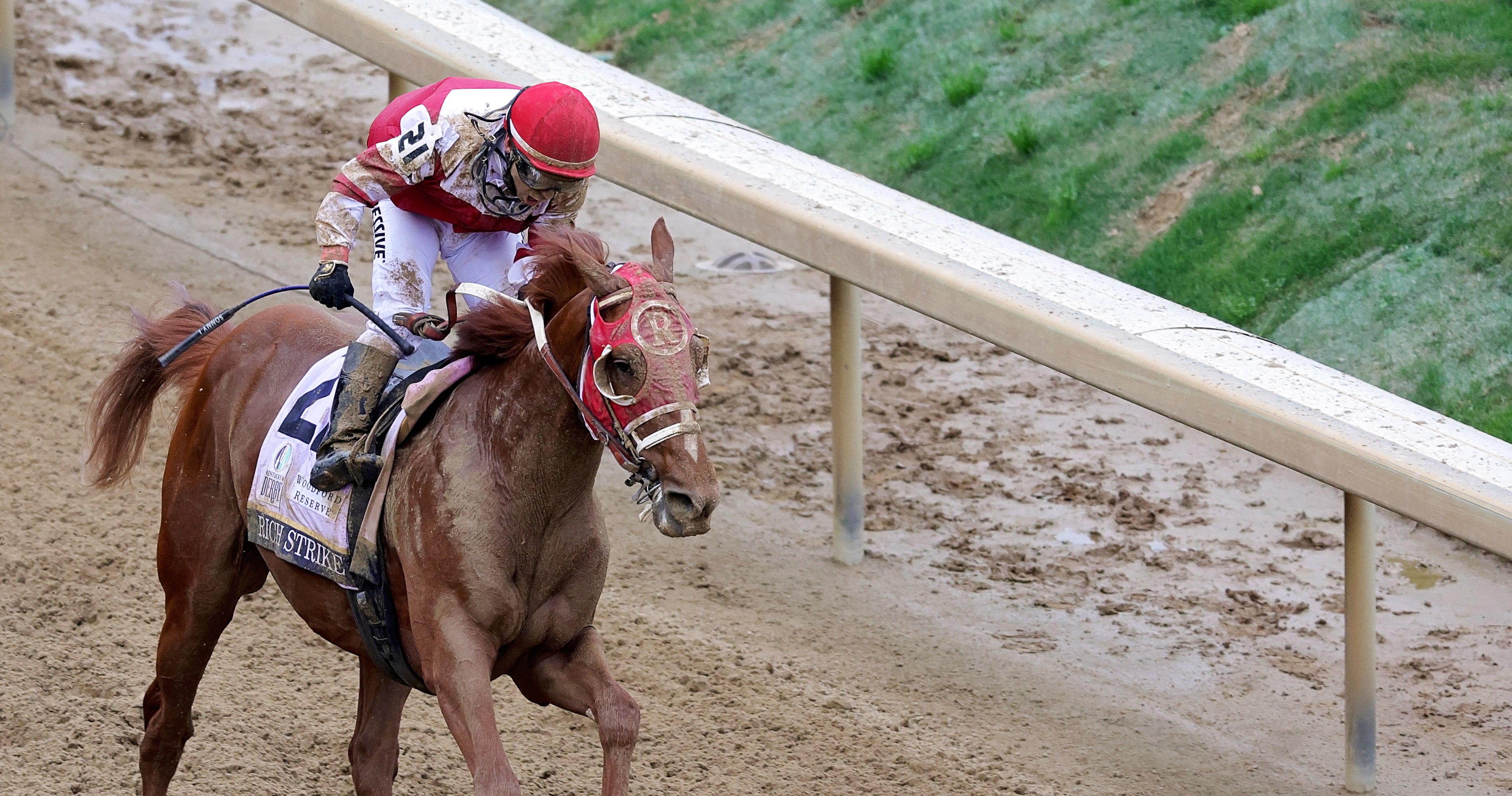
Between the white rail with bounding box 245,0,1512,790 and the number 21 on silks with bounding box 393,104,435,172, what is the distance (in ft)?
6.52

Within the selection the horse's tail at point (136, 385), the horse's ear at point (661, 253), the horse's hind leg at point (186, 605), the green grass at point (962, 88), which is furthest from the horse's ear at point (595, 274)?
the green grass at point (962, 88)

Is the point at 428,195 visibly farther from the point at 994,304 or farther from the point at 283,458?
the point at 994,304

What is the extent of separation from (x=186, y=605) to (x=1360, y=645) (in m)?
3.41

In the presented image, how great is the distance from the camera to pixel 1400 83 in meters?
8.02

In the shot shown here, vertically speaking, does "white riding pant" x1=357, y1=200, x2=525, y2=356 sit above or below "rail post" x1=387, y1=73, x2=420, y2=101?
above

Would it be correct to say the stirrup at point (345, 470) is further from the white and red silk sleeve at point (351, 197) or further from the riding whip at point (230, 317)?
the white and red silk sleeve at point (351, 197)

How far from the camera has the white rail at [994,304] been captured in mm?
4453

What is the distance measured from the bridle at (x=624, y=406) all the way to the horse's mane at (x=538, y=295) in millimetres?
63

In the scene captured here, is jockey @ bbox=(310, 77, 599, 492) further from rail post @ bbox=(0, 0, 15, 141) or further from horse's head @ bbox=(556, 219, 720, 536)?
rail post @ bbox=(0, 0, 15, 141)

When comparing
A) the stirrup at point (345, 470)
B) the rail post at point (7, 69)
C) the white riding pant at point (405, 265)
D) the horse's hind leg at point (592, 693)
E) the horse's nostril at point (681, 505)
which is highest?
the horse's nostril at point (681, 505)

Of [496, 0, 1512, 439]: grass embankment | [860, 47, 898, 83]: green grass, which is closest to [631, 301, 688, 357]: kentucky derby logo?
[496, 0, 1512, 439]: grass embankment

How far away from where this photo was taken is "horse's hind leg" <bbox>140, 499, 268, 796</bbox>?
4383mm

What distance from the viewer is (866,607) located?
6.08 m

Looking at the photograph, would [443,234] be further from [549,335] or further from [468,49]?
[468,49]
